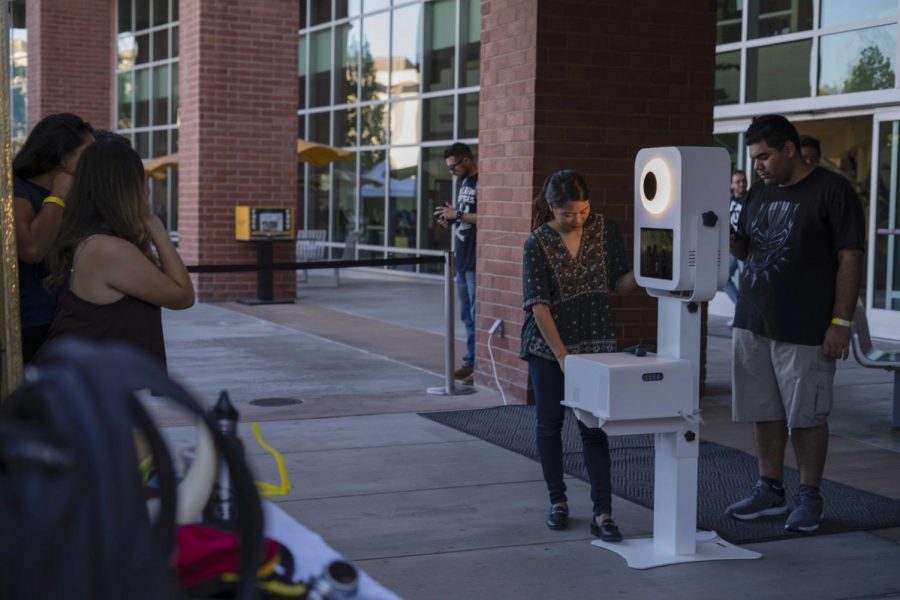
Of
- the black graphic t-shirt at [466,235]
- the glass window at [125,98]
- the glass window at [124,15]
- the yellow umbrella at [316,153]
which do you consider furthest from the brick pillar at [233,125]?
the glass window at [125,98]

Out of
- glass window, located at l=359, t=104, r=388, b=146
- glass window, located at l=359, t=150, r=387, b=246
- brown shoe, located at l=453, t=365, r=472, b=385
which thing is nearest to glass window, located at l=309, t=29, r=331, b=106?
glass window, located at l=359, t=104, r=388, b=146

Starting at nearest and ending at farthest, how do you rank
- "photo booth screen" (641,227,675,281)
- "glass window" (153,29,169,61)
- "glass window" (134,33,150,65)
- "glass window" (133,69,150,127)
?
"photo booth screen" (641,227,675,281)
"glass window" (153,29,169,61)
"glass window" (134,33,150,65)
"glass window" (133,69,150,127)

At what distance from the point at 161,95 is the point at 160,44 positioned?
48.5 inches

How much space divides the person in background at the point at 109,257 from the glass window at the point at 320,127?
20166mm

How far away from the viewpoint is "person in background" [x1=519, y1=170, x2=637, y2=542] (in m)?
5.23

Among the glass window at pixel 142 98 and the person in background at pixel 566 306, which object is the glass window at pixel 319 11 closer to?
the glass window at pixel 142 98

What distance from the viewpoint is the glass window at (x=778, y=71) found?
13.9 metres

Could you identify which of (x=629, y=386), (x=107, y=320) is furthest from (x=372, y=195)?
(x=107, y=320)

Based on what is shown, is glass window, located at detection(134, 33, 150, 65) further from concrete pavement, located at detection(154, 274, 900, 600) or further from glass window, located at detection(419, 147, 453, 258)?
concrete pavement, located at detection(154, 274, 900, 600)

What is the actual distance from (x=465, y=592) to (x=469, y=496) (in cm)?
144

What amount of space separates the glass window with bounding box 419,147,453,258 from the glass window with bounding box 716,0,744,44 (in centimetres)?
614

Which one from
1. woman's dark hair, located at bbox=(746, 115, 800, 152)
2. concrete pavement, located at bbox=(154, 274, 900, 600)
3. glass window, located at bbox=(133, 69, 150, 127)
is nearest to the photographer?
concrete pavement, located at bbox=(154, 274, 900, 600)

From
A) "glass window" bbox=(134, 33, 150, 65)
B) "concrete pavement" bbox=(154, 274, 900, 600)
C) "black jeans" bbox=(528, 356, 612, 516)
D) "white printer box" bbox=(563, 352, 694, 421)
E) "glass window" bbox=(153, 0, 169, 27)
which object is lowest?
"concrete pavement" bbox=(154, 274, 900, 600)

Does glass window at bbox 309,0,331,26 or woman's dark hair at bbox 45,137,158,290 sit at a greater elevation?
glass window at bbox 309,0,331,26
